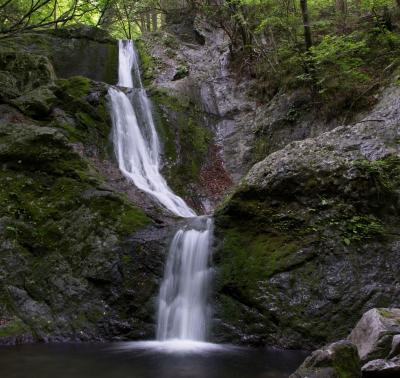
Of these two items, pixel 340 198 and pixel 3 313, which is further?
pixel 340 198

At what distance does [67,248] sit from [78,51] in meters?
10.2

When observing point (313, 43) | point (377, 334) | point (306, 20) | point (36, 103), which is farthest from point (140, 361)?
point (313, 43)

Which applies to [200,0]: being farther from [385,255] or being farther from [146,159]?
[385,255]

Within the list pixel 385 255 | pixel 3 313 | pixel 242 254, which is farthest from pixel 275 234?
pixel 3 313

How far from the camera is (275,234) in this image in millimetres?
7930

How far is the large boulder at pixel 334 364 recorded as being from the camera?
438 centimetres

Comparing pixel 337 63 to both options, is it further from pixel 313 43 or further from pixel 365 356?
pixel 365 356

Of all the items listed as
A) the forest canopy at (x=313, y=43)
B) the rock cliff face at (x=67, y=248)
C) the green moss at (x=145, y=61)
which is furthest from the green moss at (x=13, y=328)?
the green moss at (x=145, y=61)

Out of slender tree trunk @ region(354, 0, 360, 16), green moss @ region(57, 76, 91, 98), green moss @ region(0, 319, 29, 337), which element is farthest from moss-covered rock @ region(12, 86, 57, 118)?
slender tree trunk @ region(354, 0, 360, 16)

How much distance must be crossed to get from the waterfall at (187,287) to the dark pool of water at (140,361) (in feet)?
1.73

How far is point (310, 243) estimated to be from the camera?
760cm

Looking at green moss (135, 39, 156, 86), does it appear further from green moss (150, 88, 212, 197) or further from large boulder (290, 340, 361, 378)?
large boulder (290, 340, 361, 378)

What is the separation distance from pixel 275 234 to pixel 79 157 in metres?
4.36

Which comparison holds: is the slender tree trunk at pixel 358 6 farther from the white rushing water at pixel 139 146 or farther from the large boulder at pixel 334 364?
the large boulder at pixel 334 364
